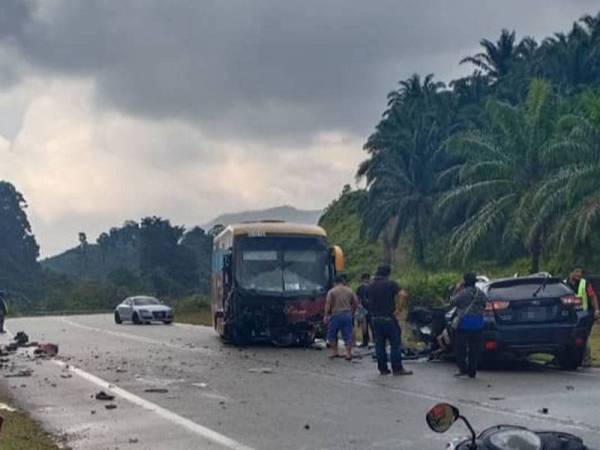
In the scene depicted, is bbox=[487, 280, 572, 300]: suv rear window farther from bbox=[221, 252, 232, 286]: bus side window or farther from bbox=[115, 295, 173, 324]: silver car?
bbox=[115, 295, 173, 324]: silver car

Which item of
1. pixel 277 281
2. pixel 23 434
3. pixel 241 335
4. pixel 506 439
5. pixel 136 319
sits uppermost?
pixel 277 281

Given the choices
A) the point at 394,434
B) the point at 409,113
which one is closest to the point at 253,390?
the point at 394,434

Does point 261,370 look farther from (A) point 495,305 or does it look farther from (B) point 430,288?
(B) point 430,288

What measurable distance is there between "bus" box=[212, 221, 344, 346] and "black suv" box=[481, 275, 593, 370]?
8.25 meters

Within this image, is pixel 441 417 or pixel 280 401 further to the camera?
pixel 280 401

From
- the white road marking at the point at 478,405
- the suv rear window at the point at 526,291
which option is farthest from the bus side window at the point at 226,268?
the suv rear window at the point at 526,291

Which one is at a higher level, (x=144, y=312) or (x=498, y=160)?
(x=498, y=160)

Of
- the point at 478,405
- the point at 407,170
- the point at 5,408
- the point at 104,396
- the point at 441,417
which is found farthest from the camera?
the point at 407,170

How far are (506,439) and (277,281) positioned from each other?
20061mm

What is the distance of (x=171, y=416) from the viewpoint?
40.0 ft

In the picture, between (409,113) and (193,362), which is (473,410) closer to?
(193,362)

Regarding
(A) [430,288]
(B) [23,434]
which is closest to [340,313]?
(B) [23,434]

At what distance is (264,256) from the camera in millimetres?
25094

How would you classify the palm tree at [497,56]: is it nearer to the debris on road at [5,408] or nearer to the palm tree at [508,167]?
the palm tree at [508,167]
